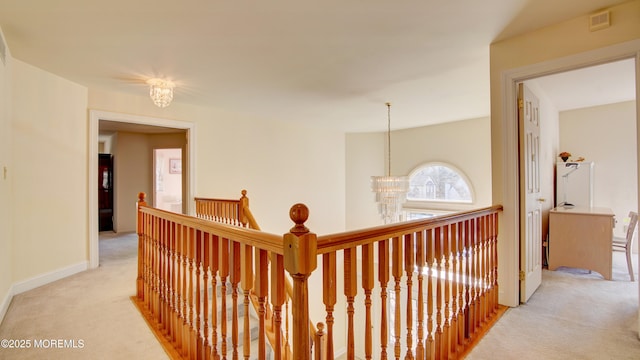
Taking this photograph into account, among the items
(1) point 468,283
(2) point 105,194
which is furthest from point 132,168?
(1) point 468,283

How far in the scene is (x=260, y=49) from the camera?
→ 269 centimetres

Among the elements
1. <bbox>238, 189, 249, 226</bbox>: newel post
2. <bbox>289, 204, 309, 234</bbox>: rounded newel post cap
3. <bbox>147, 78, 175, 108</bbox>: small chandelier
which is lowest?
<bbox>238, 189, 249, 226</bbox>: newel post

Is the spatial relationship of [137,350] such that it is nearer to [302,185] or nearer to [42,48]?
[42,48]

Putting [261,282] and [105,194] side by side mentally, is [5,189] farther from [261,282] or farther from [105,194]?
[105,194]

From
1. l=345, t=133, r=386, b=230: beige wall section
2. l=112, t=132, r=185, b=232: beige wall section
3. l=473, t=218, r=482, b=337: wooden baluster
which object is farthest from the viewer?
l=345, t=133, r=386, b=230: beige wall section

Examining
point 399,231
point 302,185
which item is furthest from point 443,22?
point 302,185

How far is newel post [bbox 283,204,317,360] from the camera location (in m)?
0.97

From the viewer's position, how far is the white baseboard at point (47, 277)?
2950 mm

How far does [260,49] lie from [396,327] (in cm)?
248

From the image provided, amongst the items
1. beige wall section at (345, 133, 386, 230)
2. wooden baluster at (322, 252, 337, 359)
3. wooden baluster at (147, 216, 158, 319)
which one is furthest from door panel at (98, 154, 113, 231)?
wooden baluster at (322, 252, 337, 359)

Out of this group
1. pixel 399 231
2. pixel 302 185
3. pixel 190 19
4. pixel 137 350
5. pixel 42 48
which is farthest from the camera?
pixel 302 185

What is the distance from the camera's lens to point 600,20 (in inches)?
79.9

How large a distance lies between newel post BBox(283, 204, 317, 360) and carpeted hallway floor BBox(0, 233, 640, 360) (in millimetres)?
1377

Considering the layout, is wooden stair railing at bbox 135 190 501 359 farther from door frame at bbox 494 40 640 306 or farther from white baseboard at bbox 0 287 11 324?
white baseboard at bbox 0 287 11 324
